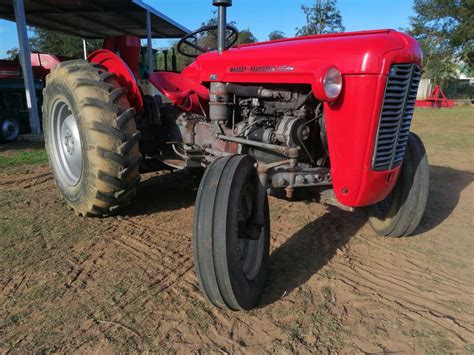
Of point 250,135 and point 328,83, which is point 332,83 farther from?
point 250,135

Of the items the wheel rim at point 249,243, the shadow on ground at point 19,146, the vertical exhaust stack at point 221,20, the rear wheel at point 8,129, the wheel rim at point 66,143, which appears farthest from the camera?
the rear wheel at point 8,129

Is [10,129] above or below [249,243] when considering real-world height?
below

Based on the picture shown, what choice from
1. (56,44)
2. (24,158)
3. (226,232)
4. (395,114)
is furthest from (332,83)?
(56,44)

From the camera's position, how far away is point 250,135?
121 inches

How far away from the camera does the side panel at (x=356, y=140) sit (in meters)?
2.34

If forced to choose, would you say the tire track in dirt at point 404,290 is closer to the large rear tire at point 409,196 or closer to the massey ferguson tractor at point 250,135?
the large rear tire at point 409,196

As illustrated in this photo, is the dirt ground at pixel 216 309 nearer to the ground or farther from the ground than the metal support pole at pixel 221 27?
nearer to the ground

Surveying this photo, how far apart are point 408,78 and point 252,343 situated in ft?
5.92

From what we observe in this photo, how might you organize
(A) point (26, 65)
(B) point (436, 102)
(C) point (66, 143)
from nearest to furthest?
(C) point (66, 143) → (A) point (26, 65) → (B) point (436, 102)

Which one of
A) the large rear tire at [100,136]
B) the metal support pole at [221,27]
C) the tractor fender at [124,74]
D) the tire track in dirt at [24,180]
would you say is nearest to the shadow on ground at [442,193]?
the metal support pole at [221,27]

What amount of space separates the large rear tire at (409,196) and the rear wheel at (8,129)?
293 inches

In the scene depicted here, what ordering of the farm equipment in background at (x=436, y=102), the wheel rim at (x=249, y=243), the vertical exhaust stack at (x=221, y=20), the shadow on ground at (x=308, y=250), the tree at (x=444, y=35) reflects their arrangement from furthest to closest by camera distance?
the tree at (x=444, y=35) < the farm equipment in background at (x=436, y=102) < the vertical exhaust stack at (x=221, y=20) < the shadow on ground at (x=308, y=250) < the wheel rim at (x=249, y=243)

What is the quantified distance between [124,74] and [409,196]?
110 inches

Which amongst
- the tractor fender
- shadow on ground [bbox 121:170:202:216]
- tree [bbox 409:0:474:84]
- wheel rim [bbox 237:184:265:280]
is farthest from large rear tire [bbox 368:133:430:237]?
tree [bbox 409:0:474:84]
